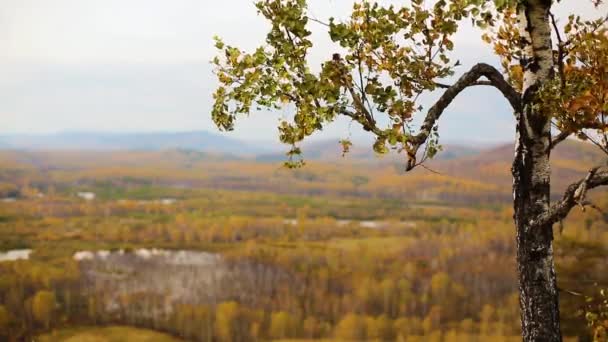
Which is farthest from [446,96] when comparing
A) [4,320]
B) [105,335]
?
[4,320]

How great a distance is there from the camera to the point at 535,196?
26.0ft

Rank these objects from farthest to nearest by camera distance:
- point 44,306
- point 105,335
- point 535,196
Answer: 1. point 44,306
2. point 105,335
3. point 535,196

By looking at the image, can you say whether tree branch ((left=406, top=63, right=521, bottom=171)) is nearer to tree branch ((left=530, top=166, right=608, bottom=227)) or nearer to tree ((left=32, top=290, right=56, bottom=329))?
tree branch ((left=530, top=166, right=608, bottom=227))

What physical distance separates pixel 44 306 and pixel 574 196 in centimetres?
15901

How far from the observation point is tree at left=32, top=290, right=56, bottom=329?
141 metres

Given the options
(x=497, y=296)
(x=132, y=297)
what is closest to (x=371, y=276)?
(x=497, y=296)

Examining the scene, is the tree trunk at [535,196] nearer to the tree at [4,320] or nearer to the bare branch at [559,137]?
the bare branch at [559,137]

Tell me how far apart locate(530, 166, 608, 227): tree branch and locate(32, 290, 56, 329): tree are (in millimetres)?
151068

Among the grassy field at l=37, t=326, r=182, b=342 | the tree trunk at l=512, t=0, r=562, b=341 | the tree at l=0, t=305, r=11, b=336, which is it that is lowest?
the grassy field at l=37, t=326, r=182, b=342

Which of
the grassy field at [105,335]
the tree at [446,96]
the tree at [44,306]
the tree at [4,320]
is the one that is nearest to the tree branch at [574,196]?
the tree at [446,96]

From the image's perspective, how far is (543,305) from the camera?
312 inches

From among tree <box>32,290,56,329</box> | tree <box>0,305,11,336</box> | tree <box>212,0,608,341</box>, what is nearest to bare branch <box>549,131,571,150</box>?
tree <box>212,0,608,341</box>

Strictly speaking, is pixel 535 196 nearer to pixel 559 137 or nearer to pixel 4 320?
pixel 559 137

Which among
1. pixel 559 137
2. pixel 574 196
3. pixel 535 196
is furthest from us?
pixel 559 137
